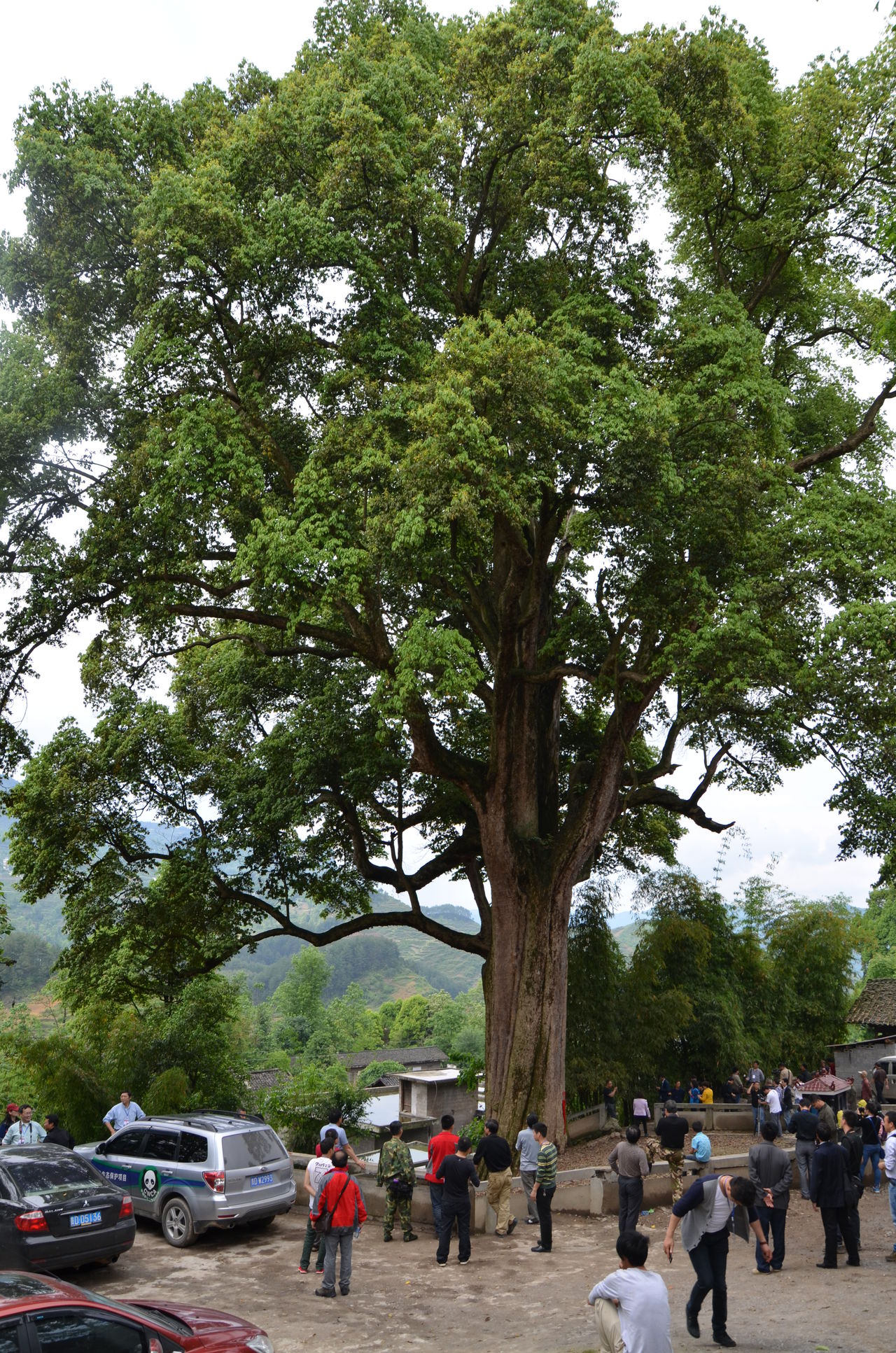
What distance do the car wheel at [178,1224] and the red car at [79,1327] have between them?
534cm

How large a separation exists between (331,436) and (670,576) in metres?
5.67

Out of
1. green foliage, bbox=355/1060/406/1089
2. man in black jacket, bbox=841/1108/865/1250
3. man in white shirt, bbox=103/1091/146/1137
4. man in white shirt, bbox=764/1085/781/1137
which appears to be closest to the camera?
man in black jacket, bbox=841/1108/865/1250

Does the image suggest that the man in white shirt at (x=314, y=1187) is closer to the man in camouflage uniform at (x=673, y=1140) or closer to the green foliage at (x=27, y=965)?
the man in camouflage uniform at (x=673, y=1140)

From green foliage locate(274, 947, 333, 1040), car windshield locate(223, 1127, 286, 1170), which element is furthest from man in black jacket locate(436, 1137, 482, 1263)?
green foliage locate(274, 947, 333, 1040)

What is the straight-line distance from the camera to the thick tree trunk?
16.8 meters

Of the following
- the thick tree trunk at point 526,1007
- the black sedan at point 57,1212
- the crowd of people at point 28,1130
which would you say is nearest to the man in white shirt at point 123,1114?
the crowd of people at point 28,1130

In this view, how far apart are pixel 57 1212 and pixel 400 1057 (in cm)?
6716

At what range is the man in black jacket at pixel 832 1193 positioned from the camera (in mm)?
9875

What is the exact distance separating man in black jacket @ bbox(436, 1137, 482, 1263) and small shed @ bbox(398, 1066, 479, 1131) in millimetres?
29501

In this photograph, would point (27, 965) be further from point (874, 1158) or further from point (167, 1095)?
point (874, 1158)

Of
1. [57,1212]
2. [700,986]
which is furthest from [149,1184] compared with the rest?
[700,986]

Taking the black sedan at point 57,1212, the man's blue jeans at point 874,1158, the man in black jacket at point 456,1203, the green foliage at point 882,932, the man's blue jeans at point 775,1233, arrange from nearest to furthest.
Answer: the black sedan at point 57,1212 < the man's blue jeans at point 775,1233 < the man in black jacket at point 456,1203 < the man's blue jeans at point 874,1158 < the green foliage at point 882,932

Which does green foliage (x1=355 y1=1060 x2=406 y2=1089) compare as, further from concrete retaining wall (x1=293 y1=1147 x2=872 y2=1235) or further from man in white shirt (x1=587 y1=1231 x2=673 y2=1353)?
man in white shirt (x1=587 y1=1231 x2=673 y2=1353)

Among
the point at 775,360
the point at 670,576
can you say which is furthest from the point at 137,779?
the point at 775,360
